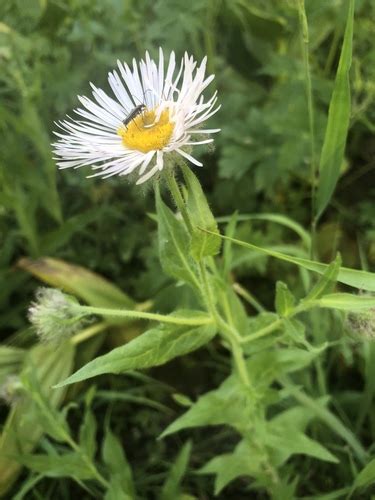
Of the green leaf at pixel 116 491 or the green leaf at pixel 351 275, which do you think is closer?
the green leaf at pixel 351 275

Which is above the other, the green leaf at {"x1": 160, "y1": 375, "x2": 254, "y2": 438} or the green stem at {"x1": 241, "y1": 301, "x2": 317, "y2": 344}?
the green stem at {"x1": 241, "y1": 301, "x2": 317, "y2": 344}

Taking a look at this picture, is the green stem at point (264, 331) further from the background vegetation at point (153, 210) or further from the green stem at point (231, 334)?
the background vegetation at point (153, 210)

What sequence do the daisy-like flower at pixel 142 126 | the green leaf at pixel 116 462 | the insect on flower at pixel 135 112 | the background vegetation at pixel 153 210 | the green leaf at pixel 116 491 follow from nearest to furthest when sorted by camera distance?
the daisy-like flower at pixel 142 126 → the insect on flower at pixel 135 112 → the green leaf at pixel 116 491 → the green leaf at pixel 116 462 → the background vegetation at pixel 153 210

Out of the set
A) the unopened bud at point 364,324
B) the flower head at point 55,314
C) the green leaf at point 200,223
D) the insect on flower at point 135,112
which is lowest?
the unopened bud at point 364,324

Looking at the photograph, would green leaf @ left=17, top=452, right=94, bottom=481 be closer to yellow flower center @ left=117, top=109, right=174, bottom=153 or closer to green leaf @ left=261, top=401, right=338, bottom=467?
green leaf @ left=261, top=401, right=338, bottom=467

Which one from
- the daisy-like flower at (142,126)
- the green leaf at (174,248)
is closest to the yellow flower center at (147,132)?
the daisy-like flower at (142,126)

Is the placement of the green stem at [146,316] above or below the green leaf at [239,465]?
above

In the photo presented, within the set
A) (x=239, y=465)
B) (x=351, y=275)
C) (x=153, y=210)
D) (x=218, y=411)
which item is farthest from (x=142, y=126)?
(x=153, y=210)

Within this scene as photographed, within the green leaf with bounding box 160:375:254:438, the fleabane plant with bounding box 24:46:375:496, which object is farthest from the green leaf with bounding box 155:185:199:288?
the green leaf with bounding box 160:375:254:438
